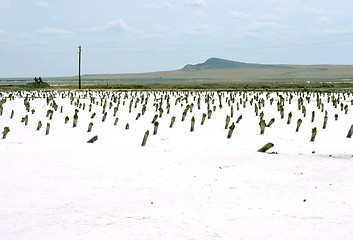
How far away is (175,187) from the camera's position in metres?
9.41

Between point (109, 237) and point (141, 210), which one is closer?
point (109, 237)

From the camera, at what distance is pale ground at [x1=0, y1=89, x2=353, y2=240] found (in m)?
6.86

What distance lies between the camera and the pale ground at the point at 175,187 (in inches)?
270

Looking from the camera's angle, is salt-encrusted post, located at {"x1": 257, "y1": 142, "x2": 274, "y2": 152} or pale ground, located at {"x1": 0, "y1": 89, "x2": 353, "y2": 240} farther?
salt-encrusted post, located at {"x1": 257, "y1": 142, "x2": 274, "y2": 152}

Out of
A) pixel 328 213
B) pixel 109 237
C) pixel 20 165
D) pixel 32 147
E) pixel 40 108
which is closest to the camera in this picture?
pixel 109 237

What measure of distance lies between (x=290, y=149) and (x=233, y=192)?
5.75 meters

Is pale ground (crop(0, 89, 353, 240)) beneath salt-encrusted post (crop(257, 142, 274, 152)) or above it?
beneath

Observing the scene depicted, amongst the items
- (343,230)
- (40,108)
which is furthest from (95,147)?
(40,108)

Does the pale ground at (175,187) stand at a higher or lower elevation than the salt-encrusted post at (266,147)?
lower

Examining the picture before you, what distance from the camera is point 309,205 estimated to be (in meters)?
8.07

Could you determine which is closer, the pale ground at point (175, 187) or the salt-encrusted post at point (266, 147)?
the pale ground at point (175, 187)

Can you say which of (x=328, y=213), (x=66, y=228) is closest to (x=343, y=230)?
(x=328, y=213)

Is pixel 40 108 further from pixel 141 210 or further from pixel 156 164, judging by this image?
pixel 141 210

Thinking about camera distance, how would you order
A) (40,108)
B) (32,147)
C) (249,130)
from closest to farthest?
(32,147), (249,130), (40,108)
